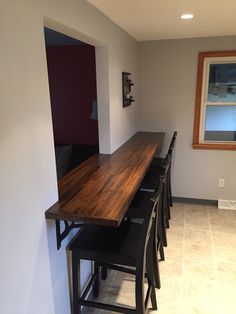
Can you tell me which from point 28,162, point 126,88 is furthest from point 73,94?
point 28,162

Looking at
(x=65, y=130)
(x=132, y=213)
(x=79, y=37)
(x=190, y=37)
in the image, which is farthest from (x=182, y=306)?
(x=190, y=37)

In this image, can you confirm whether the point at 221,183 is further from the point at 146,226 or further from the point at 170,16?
the point at 146,226

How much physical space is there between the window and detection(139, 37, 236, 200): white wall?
9cm

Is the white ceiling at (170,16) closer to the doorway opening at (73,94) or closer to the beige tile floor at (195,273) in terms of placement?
the doorway opening at (73,94)

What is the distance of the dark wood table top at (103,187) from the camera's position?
56.2 inches

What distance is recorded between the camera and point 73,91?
3371 millimetres

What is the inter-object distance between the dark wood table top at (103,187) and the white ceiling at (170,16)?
4.10 feet

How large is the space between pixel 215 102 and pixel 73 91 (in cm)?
188

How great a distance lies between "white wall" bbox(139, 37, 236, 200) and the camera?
345 cm

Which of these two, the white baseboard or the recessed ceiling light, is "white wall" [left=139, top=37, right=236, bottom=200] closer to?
the white baseboard

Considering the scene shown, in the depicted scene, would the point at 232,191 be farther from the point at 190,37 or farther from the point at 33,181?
the point at 33,181

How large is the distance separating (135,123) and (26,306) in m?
2.78

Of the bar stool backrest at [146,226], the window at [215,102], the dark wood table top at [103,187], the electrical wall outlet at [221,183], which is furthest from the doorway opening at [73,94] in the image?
the electrical wall outlet at [221,183]

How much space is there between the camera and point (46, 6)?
1.32 m
